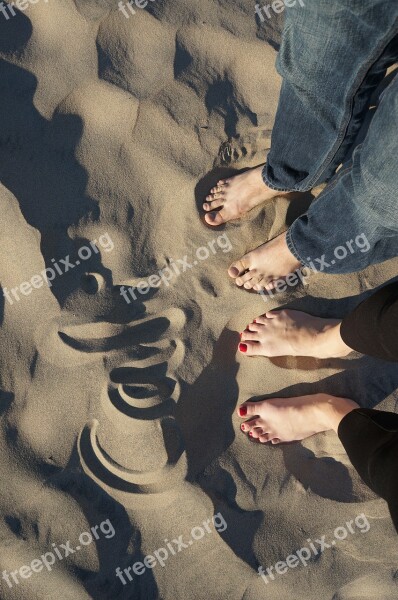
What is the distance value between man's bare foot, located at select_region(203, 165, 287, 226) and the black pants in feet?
2.09

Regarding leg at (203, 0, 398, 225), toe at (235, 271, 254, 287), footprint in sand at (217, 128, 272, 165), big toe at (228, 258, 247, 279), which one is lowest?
toe at (235, 271, 254, 287)

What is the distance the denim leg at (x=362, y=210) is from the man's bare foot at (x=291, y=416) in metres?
0.57

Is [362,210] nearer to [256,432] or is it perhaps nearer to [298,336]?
[298,336]

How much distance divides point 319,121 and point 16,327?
1326mm

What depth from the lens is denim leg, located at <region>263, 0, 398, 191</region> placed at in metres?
1.08

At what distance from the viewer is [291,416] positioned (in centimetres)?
183

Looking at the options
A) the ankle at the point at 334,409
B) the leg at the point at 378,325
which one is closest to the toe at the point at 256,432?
the ankle at the point at 334,409

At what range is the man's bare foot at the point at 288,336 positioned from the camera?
5.95ft

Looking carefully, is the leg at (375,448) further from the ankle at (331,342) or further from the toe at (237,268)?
the toe at (237,268)

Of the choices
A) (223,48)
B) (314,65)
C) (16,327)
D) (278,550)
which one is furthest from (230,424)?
(223,48)

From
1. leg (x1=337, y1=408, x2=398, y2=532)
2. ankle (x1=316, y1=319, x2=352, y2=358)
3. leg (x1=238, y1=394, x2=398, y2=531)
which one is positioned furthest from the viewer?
ankle (x1=316, y1=319, x2=352, y2=358)

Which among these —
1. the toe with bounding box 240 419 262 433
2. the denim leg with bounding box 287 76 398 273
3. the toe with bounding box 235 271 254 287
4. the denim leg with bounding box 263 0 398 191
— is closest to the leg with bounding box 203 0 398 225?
the denim leg with bounding box 263 0 398 191

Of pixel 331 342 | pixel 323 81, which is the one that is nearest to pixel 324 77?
pixel 323 81

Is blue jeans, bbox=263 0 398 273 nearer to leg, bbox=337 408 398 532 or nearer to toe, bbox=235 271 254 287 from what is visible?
toe, bbox=235 271 254 287
